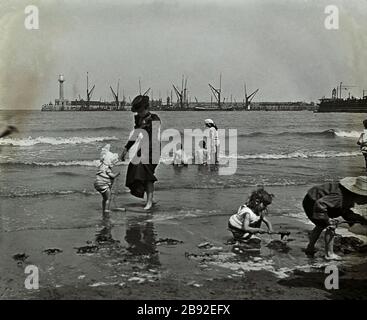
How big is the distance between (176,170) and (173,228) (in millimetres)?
4680

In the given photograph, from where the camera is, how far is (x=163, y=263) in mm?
5316

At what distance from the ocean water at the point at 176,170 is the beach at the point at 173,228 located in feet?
0.12

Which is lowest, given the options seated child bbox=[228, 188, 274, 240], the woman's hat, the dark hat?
seated child bbox=[228, 188, 274, 240]

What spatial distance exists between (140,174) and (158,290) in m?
3.15

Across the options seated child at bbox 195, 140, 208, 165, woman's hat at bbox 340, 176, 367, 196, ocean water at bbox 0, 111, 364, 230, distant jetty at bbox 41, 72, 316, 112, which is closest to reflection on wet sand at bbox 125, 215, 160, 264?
ocean water at bbox 0, 111, 364, 230

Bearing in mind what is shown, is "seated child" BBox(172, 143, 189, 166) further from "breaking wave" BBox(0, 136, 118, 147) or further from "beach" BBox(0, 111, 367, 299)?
"breaking wave" BBox(0, 136, 118, 147)

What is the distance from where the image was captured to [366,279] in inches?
190

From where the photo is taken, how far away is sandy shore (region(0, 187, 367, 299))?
14.9 feet

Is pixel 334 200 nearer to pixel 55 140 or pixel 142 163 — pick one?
pixel 142 163

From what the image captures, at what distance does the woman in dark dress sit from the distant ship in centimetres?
315

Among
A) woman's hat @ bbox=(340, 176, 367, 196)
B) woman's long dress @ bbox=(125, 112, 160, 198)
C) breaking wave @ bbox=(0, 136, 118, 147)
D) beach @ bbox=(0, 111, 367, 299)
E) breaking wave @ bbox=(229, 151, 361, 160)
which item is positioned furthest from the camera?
breaking wave @ bbox=(0, 136, 118, 147)

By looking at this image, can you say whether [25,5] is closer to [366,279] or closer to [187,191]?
[187,191]

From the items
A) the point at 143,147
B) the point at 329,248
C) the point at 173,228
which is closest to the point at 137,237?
the point at 173,228

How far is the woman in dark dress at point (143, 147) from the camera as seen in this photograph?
745 centimetres
